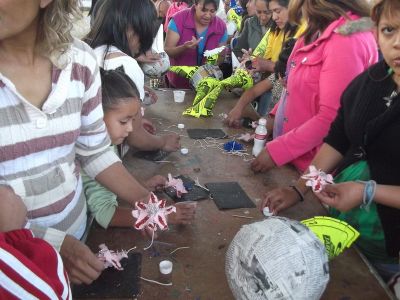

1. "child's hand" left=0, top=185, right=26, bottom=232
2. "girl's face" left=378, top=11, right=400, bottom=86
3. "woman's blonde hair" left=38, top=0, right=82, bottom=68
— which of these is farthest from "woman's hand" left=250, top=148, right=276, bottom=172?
"child's hand" left=0, top=185, right=26, bottom=232

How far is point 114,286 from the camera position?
49.5 inches

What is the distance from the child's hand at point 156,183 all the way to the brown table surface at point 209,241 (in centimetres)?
21

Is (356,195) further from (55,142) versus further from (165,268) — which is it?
(55,142)

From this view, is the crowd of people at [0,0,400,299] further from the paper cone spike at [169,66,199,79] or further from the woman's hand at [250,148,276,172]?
the paper cone spike at [169,66,199,79]

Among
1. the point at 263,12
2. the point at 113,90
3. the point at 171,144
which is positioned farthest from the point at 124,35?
the point at 263,12

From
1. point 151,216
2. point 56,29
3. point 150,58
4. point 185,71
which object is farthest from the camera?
point 185,71

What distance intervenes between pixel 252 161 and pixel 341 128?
23.6 inches

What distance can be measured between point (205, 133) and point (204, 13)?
2056 mm

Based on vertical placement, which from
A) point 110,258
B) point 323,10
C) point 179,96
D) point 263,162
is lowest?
point 179,96

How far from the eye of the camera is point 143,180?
6.54 feet

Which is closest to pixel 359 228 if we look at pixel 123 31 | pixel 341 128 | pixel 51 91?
pixel 341 128

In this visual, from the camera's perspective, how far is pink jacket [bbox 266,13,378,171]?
1.87 meters

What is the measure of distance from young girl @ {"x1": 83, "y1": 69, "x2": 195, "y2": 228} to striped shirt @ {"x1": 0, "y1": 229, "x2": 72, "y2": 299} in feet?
2.44

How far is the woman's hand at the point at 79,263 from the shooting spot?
3.92 feet
